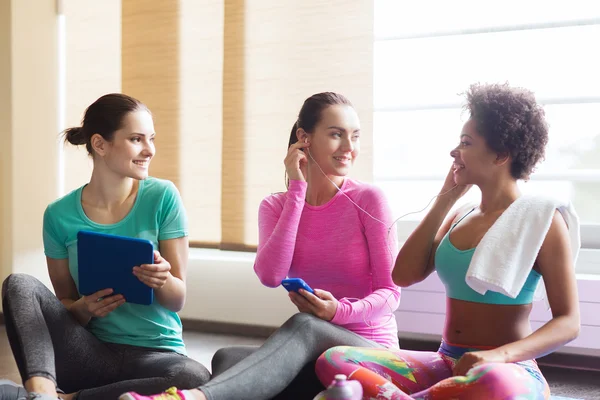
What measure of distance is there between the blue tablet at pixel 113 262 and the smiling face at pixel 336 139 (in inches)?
24.0

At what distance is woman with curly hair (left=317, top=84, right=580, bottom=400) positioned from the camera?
62.0 inches

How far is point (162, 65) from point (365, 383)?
8.06ft

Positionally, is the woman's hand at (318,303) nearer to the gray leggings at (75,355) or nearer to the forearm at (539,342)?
the gray leggings at (75,355)

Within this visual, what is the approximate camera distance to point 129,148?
2.05 meters

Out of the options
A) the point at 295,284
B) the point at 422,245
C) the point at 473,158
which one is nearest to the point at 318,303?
the point at 295,284

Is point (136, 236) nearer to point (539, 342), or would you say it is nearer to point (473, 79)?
point (539, 342)

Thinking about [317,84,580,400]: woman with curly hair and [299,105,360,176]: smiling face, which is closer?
[317,84,580,400]: woman with curly hair

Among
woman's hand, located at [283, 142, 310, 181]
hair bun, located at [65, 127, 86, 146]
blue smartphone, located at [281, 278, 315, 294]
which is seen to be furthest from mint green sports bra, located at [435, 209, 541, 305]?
hair bun, located at [65, 127, 86, 146]

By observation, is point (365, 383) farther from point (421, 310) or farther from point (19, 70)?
point (19, 70)

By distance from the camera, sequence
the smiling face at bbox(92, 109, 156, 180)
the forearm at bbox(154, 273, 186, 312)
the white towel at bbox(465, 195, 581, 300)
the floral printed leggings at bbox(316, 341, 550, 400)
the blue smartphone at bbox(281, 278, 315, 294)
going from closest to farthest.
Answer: the floral printed leggings at bbox(316, 341, 550, 400)
the white towel at bbox(465, 195, 581, 300)
the blue smartphone at bbox(281, 278, 315, 294)
the forearm at bbox(154, 273, 186, 312)
the smiling face at bbox(92, 109, 156, 180)

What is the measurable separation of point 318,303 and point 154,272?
46 cm

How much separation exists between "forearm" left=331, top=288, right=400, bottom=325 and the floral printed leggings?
12 cm

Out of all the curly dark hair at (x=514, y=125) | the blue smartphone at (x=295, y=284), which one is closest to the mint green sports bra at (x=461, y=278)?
the curly dark hair at (x=514, y=125)

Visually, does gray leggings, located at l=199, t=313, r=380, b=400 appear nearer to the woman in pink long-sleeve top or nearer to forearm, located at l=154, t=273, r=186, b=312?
the woman in pink long-sleeve top
